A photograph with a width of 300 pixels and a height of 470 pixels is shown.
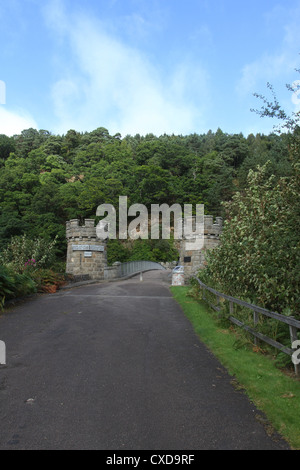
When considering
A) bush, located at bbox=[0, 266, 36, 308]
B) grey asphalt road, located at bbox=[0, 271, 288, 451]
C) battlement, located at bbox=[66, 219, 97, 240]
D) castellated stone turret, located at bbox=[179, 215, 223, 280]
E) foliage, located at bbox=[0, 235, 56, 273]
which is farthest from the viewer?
battlement, located at bbox=[66, 219, 97, 240]

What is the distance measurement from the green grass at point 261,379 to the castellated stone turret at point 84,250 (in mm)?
17933

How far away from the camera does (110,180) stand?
188 feet

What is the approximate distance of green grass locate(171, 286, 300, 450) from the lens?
4136 millimetres

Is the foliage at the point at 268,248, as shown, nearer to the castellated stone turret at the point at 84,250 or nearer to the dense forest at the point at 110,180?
the castellated stone turret at the point at 84,250

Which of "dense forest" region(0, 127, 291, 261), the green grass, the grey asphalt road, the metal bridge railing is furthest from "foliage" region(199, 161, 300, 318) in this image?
"dense forest" region(0, 127, 291, 261)

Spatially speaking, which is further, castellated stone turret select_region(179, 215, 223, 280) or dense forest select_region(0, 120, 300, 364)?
castellated stone turret select_region(179, 215, 223, 280)

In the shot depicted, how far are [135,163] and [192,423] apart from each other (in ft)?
252

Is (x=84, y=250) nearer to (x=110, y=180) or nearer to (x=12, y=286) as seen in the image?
(x=12, y=286)

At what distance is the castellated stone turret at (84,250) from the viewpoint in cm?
2623

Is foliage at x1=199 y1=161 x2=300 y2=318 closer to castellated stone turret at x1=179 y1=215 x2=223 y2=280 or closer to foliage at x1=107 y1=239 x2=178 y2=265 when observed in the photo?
castellated stone turret at x1=179 y1=215 x2=223 y2=280

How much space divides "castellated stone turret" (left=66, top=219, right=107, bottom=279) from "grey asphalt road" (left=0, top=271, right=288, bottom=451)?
1690 cm

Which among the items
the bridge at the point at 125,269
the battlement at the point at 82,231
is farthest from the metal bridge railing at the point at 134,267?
the battlement at the point at 82,231

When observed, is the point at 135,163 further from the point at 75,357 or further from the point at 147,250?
the point at 75,357
